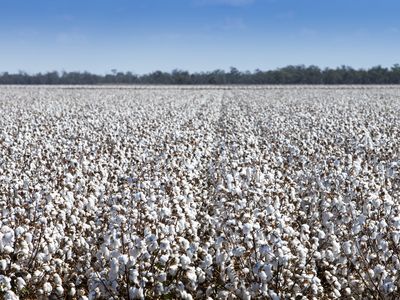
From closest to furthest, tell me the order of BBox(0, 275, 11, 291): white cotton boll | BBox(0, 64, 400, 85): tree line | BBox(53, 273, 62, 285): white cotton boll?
BBox(0, 275, 11, 291): white cotton boll < BBox(53, 273, 62, 285): white cotton boll < BBox(0, 64, 400, 85): tree line

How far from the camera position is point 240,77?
A: 13475 cm

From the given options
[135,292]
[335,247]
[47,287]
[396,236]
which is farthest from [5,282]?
[396,236]

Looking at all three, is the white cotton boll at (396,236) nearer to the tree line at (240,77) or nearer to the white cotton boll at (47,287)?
the white cotton boll at (47,287)

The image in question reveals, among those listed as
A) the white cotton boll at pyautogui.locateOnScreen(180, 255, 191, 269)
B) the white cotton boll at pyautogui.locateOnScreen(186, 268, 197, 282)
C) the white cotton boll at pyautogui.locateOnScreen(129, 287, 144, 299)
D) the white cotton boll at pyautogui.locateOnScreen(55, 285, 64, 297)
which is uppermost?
the white cotton boll at pyautogui.locateOnScreen(180, 255, 191, 269)

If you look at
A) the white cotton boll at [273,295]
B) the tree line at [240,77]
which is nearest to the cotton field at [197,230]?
the white cotton boll at [273,295]

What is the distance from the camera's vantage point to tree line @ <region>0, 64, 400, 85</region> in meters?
118

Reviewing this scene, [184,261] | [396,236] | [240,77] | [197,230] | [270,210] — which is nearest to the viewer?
[184,261]

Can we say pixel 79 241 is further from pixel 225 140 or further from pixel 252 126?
pixel 252 126

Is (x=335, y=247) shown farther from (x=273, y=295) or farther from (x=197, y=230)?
(x=197, y=230)

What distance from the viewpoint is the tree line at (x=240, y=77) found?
118 meters

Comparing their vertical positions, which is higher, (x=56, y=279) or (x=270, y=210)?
(x=270, y=210)

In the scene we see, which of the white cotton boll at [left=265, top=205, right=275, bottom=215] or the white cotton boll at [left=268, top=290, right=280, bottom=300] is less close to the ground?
the white cotton boll at [left=265, top=205, right=275, bottom=215]

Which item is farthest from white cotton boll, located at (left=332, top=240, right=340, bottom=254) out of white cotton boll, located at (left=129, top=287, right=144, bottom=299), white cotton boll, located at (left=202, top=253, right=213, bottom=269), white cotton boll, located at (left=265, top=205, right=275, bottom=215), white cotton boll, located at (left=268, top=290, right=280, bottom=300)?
white cotton boll, located at (left=129, top=287, right=144, bottom=299)

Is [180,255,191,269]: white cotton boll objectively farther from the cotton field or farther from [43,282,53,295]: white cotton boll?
[43,282,53,295]: white cotton boll
